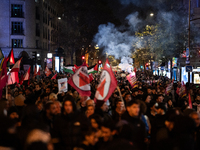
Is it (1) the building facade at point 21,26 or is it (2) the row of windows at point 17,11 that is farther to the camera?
(2) the row of windows at point 17,11

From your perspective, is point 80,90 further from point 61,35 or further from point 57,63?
point 61,35

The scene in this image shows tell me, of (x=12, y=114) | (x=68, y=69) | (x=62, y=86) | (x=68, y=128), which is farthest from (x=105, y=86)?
(x=68, y=69)

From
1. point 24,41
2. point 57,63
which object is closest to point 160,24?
point 57,63

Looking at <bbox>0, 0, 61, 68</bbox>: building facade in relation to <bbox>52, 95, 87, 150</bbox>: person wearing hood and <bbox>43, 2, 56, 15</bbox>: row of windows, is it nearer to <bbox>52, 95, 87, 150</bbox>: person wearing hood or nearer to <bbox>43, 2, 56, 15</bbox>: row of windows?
<bbox>43, 2, 56, 15</bbox>: row of windows

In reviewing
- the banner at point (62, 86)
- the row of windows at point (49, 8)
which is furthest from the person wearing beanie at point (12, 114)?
the row of windows at point (49, 8)

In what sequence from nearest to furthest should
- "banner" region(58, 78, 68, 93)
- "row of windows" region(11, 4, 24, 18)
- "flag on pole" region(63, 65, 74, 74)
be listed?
"banner" region(58, 78, 68, 93)
"flag on pole" region(63, 65, 74, 74)
"row of windows" region(11, 4, 24, 18)

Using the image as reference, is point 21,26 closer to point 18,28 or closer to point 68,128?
point 18,28

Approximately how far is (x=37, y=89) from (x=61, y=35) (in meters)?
34.8

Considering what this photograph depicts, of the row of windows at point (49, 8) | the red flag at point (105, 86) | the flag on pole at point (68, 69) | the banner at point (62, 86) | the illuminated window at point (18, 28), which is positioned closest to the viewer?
the red flag at point (105, 86)

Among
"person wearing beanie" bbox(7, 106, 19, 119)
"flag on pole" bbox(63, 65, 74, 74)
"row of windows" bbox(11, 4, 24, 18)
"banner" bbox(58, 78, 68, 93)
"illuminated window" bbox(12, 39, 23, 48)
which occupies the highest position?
"row of windows" bbox(11, 4, 24, 18)

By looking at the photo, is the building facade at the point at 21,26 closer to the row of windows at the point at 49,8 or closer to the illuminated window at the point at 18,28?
the illuminated window at the point at 18,28

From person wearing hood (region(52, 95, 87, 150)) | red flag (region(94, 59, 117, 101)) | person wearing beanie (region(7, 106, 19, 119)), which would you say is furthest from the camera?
red flag (region(94, 59, 117, 101))

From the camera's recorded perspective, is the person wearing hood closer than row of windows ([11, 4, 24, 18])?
Yes

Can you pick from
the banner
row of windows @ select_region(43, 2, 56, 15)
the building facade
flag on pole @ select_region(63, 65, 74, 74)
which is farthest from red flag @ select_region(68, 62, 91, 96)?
row of windows @ select_region(43, 2, 56, 15)
